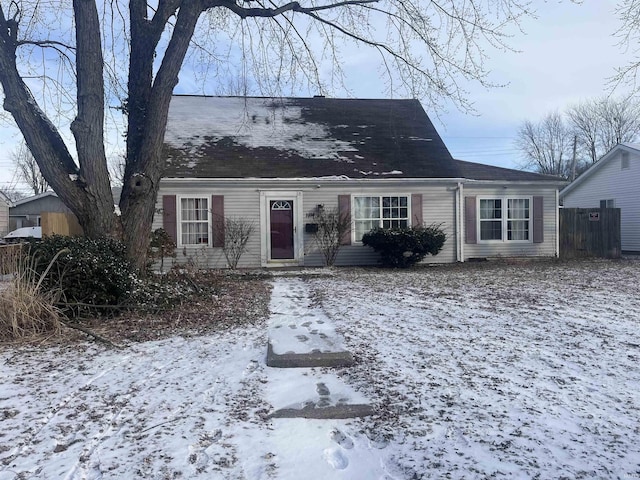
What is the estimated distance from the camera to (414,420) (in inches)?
136

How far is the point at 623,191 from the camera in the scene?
20656mm

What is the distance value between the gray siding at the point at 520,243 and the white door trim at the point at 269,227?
17.6 feet

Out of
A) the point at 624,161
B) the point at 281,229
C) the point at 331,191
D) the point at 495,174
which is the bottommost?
the point at 281,229

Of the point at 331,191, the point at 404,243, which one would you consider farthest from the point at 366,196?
the point at 404,243

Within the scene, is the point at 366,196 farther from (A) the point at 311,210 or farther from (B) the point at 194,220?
(B) the point at 194,220

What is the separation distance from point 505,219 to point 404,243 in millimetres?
4350

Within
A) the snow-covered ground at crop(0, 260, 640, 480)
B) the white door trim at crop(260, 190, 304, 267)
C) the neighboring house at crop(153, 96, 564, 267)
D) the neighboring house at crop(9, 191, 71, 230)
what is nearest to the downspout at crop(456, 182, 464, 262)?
the neighboring house at crop(153, 96, 564, 267)

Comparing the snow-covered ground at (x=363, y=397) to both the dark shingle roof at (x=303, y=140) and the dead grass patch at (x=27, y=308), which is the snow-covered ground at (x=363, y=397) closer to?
the dead grass patch at (x=27, y=308)

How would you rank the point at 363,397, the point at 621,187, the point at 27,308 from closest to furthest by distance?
1. the point at 363,397
2. the point at 27,308
3. the point at 621,187

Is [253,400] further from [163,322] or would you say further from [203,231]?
[203,231]

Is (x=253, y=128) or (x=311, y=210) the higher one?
(x=253, y=128)

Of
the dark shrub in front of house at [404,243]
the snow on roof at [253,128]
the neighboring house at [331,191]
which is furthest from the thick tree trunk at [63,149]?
the dark shrub in front of house at [404,243]

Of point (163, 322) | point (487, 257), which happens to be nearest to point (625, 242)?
point (487, 257)

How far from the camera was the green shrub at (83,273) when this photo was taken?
6.40m
